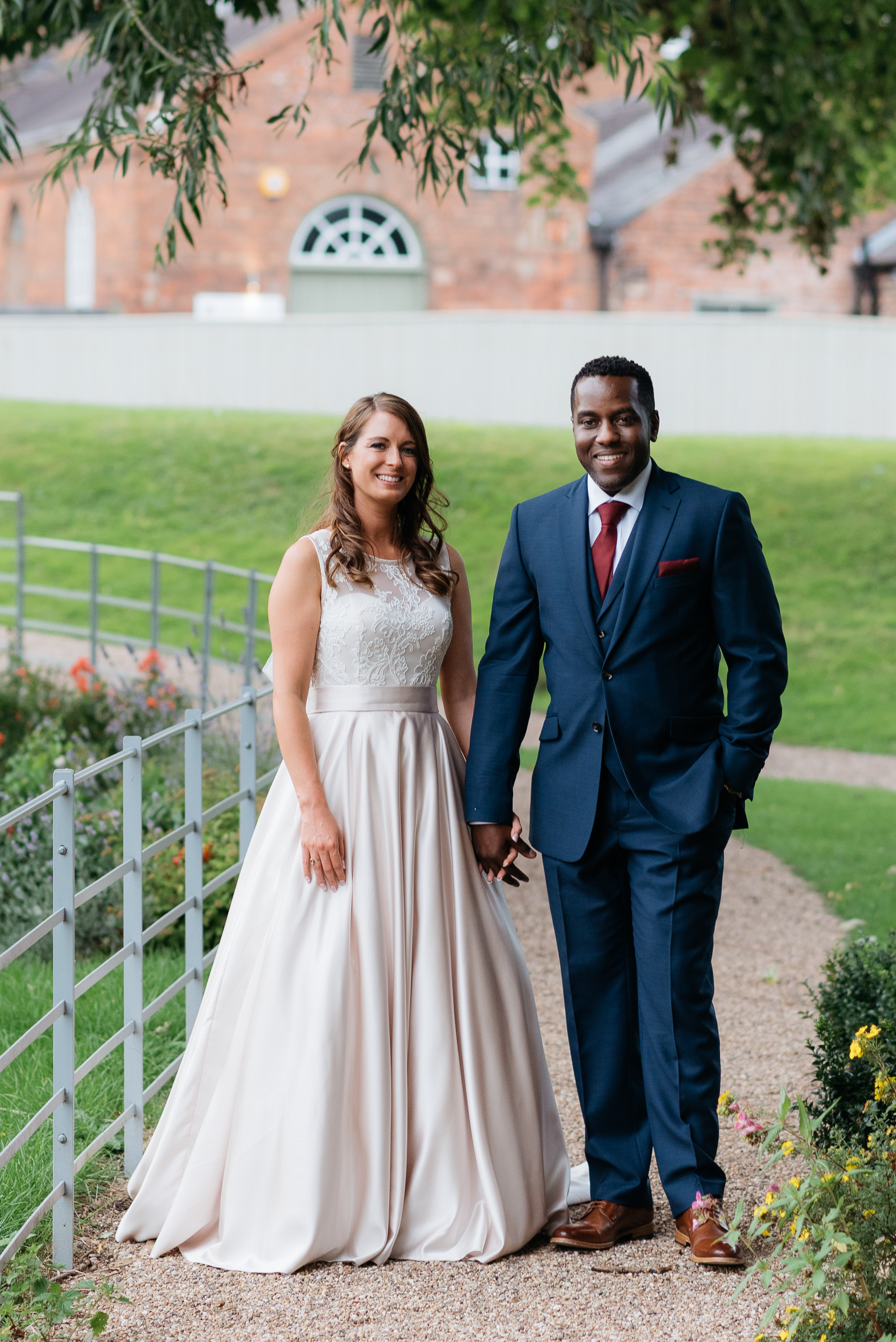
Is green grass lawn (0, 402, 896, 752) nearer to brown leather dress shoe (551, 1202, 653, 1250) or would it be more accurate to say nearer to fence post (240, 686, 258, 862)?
fence post (240, 686, 258, 862)

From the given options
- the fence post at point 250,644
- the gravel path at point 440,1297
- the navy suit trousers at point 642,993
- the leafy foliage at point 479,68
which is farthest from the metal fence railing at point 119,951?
the fence post at point 250,644

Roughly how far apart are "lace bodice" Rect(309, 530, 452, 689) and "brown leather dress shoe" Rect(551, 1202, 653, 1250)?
4.33 ft

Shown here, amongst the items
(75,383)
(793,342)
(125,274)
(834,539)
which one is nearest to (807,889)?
(834,539)

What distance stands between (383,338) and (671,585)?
1627 cm

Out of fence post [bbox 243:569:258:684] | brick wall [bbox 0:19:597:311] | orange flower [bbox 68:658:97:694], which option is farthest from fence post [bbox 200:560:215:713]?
brick wall [bbox 0:19:597:311]

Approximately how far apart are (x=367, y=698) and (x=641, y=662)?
2.21 feet

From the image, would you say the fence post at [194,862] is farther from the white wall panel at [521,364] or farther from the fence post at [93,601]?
the white wall panel at [521,364]

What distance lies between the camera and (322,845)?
3271 mm

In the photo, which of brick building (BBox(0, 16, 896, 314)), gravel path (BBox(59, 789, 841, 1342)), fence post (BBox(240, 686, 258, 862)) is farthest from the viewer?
brick building (BBox(0, 16, 896, 314))

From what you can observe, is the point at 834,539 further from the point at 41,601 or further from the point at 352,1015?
the point at 352,1015

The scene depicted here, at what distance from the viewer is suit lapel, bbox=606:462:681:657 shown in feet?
10.4

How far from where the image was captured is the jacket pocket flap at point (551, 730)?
10.9 ft

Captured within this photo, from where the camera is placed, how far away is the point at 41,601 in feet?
47.6

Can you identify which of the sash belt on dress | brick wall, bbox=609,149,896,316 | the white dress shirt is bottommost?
the sash belt on dress
